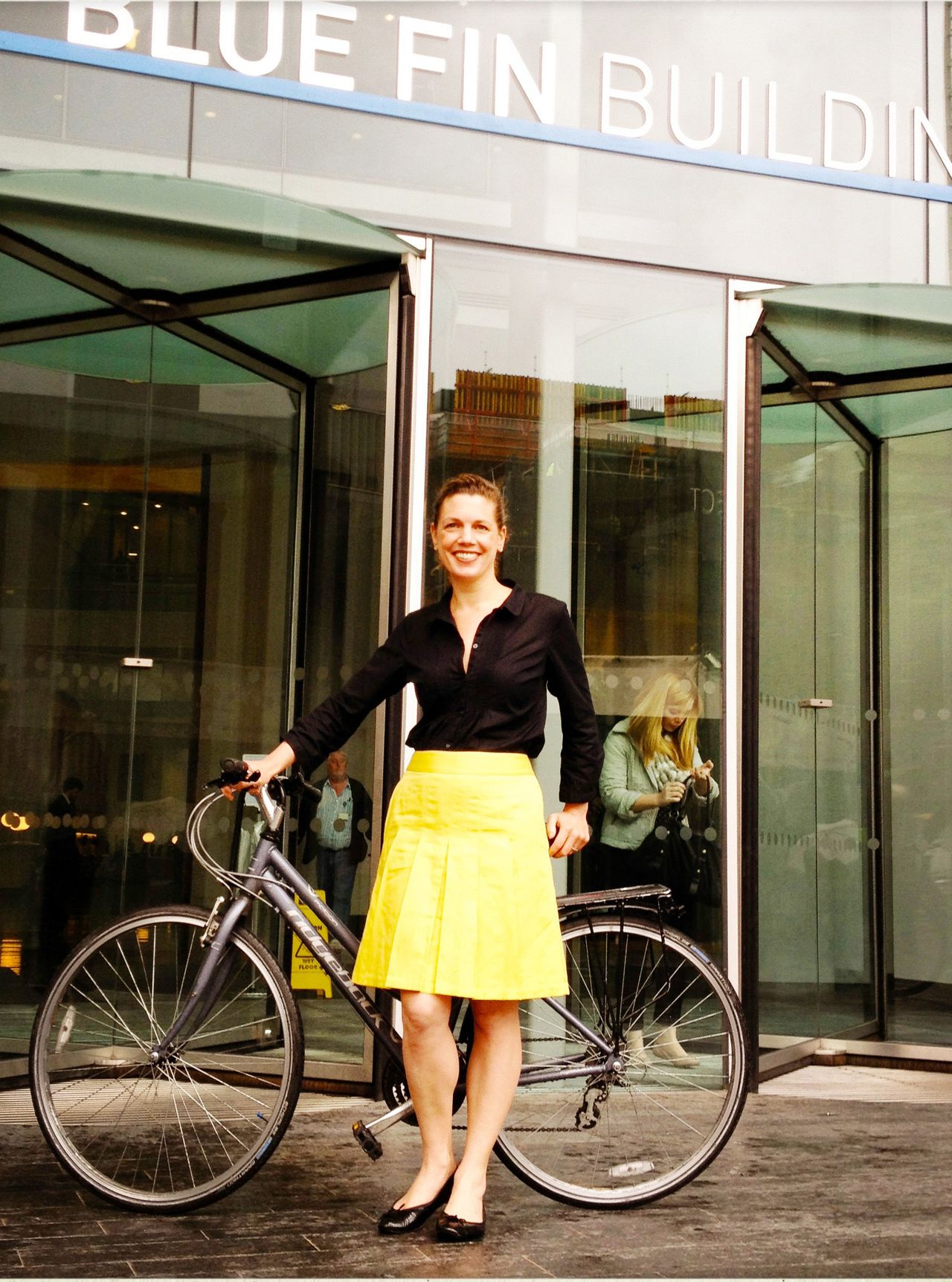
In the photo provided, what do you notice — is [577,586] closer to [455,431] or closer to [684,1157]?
[455,431]

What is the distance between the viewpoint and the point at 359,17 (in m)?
5.59

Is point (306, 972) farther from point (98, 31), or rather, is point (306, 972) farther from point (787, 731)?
point (98, 31)

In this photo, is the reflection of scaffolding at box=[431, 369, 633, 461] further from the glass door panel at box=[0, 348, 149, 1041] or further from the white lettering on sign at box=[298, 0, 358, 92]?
the glass door panel at box=[0, 348, 149, 1041]

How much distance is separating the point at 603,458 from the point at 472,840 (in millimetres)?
2520

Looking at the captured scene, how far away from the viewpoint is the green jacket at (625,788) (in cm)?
538

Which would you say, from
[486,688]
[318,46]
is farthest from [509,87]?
[486,688]

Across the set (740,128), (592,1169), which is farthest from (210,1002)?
(740,128)

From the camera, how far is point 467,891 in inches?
128

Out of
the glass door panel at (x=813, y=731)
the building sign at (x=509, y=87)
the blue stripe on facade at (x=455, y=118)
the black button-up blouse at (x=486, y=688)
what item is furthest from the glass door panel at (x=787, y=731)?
the black button-up blouse at (x=486, y=688)

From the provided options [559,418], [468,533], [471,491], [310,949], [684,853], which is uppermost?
[559,418]

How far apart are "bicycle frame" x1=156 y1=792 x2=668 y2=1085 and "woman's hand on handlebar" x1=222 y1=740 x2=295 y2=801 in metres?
0.05

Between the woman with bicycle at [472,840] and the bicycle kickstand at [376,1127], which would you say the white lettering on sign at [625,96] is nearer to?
the woman with bicycle at [472,840]

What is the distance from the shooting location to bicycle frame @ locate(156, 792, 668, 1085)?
3426mm

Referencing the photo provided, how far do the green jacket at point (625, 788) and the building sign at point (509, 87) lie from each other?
8.25ft
